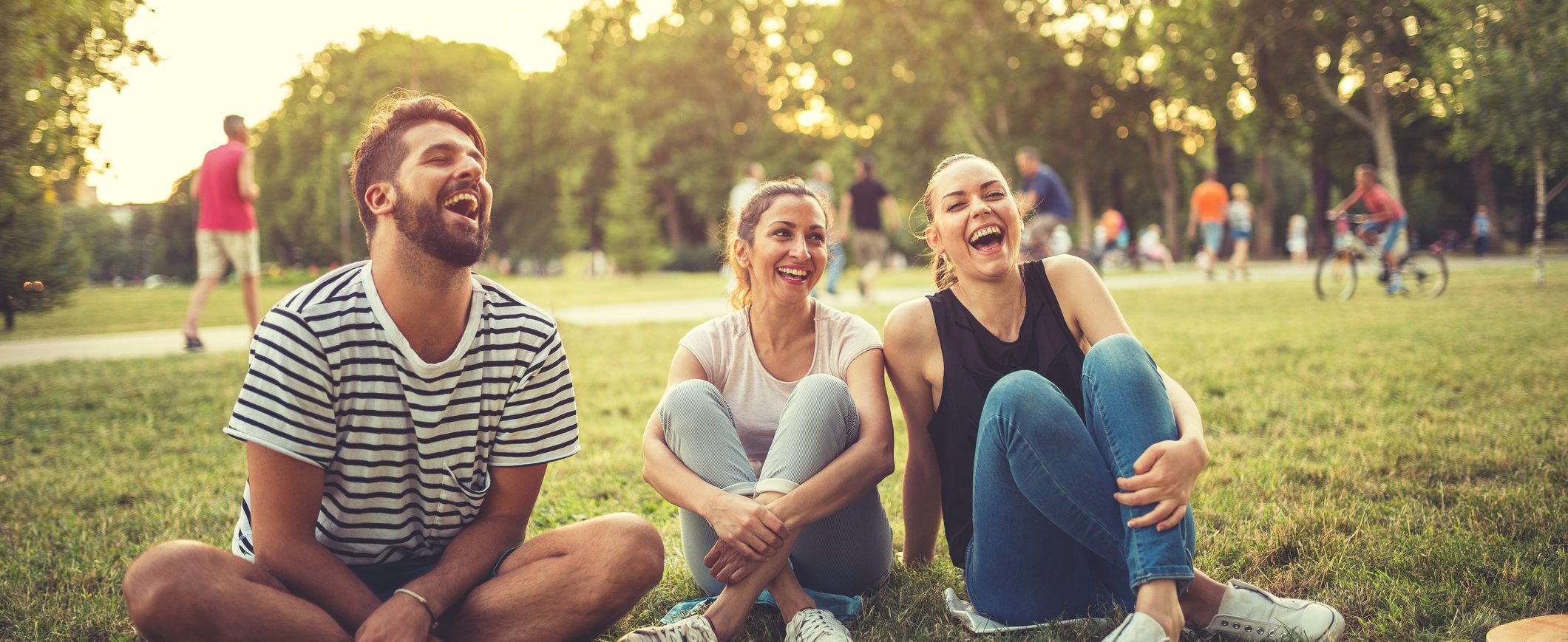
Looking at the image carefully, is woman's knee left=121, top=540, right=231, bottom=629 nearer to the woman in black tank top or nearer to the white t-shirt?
the white t-shirt

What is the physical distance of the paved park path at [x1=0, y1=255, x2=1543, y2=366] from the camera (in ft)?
32.4

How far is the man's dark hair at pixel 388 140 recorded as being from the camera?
239cm

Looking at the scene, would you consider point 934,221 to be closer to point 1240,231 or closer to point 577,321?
→ point 577,321

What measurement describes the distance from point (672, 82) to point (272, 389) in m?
49.0

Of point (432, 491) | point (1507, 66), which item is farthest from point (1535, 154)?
point (432, 491)

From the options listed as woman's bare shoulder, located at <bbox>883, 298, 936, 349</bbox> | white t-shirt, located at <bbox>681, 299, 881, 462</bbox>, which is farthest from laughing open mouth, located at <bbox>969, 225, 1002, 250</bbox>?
white t-shirt, located at <bbox>681, 299, 881, 462</bbox>

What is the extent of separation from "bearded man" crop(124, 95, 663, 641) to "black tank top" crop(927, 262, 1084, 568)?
0.95m

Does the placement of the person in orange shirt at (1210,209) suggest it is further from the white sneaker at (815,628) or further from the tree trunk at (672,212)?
the tree trunk at (672,212)

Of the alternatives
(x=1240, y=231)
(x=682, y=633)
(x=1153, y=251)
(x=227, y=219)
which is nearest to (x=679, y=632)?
(x=682, y=633)

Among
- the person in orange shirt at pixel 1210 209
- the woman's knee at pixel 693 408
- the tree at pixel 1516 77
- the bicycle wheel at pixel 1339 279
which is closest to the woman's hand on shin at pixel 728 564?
the woman's knee at pixel 693 408

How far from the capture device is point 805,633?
2.58 meters

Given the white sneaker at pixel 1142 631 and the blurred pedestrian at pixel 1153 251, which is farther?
the blurred pedestrian at pixel 1153 251

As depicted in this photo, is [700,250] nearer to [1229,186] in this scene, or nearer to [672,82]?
[672,82]

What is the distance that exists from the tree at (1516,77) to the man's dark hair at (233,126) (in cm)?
1570
